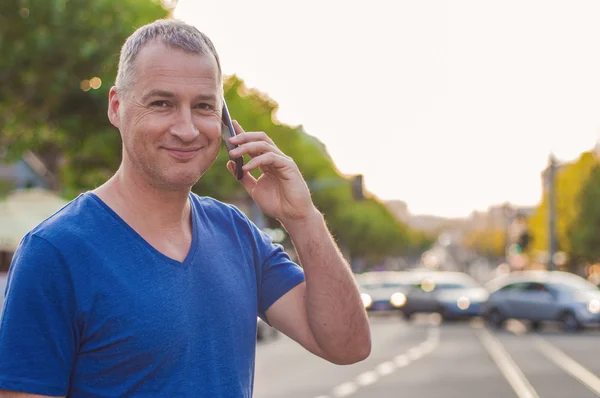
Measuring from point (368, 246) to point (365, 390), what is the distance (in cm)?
10340

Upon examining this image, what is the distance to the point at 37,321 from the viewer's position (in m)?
1.83

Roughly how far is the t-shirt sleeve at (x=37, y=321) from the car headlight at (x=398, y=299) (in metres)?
34.5

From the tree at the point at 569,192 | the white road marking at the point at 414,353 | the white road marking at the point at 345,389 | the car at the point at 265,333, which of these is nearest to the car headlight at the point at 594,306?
the white road marking at the point at 414,353

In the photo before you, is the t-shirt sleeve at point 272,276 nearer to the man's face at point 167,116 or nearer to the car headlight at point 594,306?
the man's face at point 167,116

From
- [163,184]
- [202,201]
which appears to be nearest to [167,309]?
[163,184]

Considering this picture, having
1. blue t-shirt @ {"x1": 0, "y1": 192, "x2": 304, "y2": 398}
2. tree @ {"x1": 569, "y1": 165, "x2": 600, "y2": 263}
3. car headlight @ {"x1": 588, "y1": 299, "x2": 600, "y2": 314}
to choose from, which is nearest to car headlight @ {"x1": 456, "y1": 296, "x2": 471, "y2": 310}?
car headlight @ {"x1": 588, "y1": 299, "x2": 600, "y2": 314}

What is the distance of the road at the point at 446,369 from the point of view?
13.5m

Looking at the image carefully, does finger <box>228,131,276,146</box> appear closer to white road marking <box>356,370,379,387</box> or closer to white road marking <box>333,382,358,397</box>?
white road marking <box>333,382,358,397</box>

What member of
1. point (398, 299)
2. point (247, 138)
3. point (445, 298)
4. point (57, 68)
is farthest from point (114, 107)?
point (398, 299)

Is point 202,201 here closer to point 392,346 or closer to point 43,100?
point 43,100

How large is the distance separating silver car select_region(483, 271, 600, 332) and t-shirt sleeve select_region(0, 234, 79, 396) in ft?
86.9

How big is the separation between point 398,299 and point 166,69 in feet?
116

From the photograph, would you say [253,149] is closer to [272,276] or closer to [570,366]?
[272,276]

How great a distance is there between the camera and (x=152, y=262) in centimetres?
196
